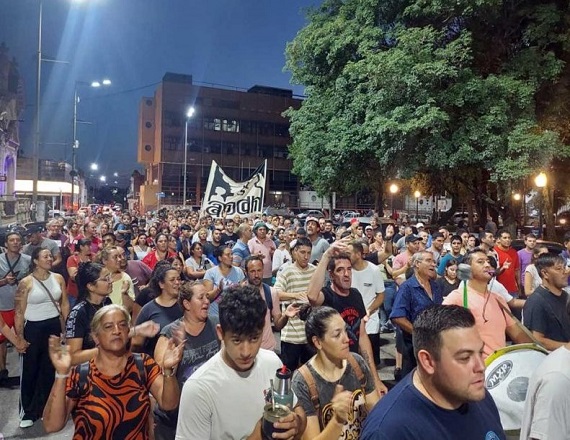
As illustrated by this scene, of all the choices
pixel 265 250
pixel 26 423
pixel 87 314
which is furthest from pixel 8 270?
pixel 265 250

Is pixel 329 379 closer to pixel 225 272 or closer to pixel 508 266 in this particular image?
pixel 225 272

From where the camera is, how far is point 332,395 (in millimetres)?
2926

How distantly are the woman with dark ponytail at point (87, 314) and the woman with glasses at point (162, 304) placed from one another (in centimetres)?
42

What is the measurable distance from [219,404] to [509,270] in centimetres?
736

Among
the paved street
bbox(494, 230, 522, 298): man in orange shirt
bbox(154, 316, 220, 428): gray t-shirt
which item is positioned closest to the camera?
bbox(154, 316, 220, 428): gray t-shirt

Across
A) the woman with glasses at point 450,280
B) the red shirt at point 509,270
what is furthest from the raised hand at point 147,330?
the red shirt at point 509,270

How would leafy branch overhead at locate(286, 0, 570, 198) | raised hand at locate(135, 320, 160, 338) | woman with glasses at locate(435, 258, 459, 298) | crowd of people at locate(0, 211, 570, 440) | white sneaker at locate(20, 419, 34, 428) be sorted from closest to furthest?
crowd of people at locate(0, 211, 570, 440)
raised hand at locate(135, 320, 160, 338)
white sneaker at locate(20, 419, 34, 428)
woman with glasses at locate(435, 258, 459, 298)
leafy branch overhead at locate(286, 0, 570, 198)

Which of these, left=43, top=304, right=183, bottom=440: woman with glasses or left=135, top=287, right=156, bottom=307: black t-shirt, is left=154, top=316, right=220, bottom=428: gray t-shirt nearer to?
left=43, top=304, right=183, bottom=440: woman with glasses

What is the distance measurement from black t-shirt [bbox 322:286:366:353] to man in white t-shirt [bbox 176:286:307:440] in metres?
1.68

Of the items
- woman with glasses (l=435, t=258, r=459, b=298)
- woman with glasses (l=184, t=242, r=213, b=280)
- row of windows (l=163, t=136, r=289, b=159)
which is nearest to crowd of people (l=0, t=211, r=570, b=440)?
woman with glasses (l=435, t=258, r=459, b=298)

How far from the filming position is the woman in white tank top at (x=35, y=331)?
5160mm

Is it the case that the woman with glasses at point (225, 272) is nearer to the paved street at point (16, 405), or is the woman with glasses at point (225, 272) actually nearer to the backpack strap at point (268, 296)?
the backpack strap at point (268, 296)

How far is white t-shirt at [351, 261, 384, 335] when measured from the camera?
5883 mm

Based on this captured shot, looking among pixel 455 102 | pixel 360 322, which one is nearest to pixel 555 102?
pixel 455 102
